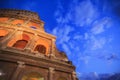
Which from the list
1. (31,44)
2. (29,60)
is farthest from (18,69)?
(31,44)

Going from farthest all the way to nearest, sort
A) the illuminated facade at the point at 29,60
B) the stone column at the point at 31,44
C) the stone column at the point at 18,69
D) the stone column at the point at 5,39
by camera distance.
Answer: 1. the stone column at the point at 31,44
2. the stone column at the point at 5,39
3. the illuminated facade at the point at 29,60
4. the stone column at the point at 18,69

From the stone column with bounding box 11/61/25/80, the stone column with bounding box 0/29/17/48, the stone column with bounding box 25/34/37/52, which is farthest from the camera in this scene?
the stone column with bounding box 25/34/37/52

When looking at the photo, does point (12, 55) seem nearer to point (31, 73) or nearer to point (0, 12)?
point (31, 73)

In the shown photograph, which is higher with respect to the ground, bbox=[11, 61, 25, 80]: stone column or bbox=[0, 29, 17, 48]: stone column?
bbox=[0, 29, 17, 48]: stone column

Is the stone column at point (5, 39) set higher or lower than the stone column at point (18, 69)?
higher

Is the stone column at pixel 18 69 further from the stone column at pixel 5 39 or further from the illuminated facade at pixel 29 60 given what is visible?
the stone column at pixel 5 39

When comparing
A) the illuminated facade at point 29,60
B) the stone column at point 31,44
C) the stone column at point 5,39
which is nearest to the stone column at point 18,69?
the illuminated facade at point 29,60

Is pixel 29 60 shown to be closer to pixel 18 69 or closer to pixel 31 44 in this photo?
pixel 18 69

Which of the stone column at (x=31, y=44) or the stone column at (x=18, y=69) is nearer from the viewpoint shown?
the stone column at (x=18, y=69)

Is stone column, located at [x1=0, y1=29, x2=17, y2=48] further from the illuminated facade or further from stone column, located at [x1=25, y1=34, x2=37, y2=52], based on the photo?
stone column, located at [x1=25, y1=34, x2=37, y2=52]

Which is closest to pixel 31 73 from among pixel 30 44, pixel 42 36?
pixel 30 44

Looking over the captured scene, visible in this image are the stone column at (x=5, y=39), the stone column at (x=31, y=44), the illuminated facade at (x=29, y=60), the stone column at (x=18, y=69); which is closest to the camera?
the stone column at (x=18, y=69)

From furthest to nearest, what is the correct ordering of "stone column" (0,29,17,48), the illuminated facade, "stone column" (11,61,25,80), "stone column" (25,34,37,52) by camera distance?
"stone column" (25,34,37,52) → "stone column" (0,29,17,48) → the illuminated facade → "stone column" (11,61,25,80)

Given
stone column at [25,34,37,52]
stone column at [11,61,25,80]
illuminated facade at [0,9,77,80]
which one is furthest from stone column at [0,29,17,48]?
stone column at [11,61,25,80]
